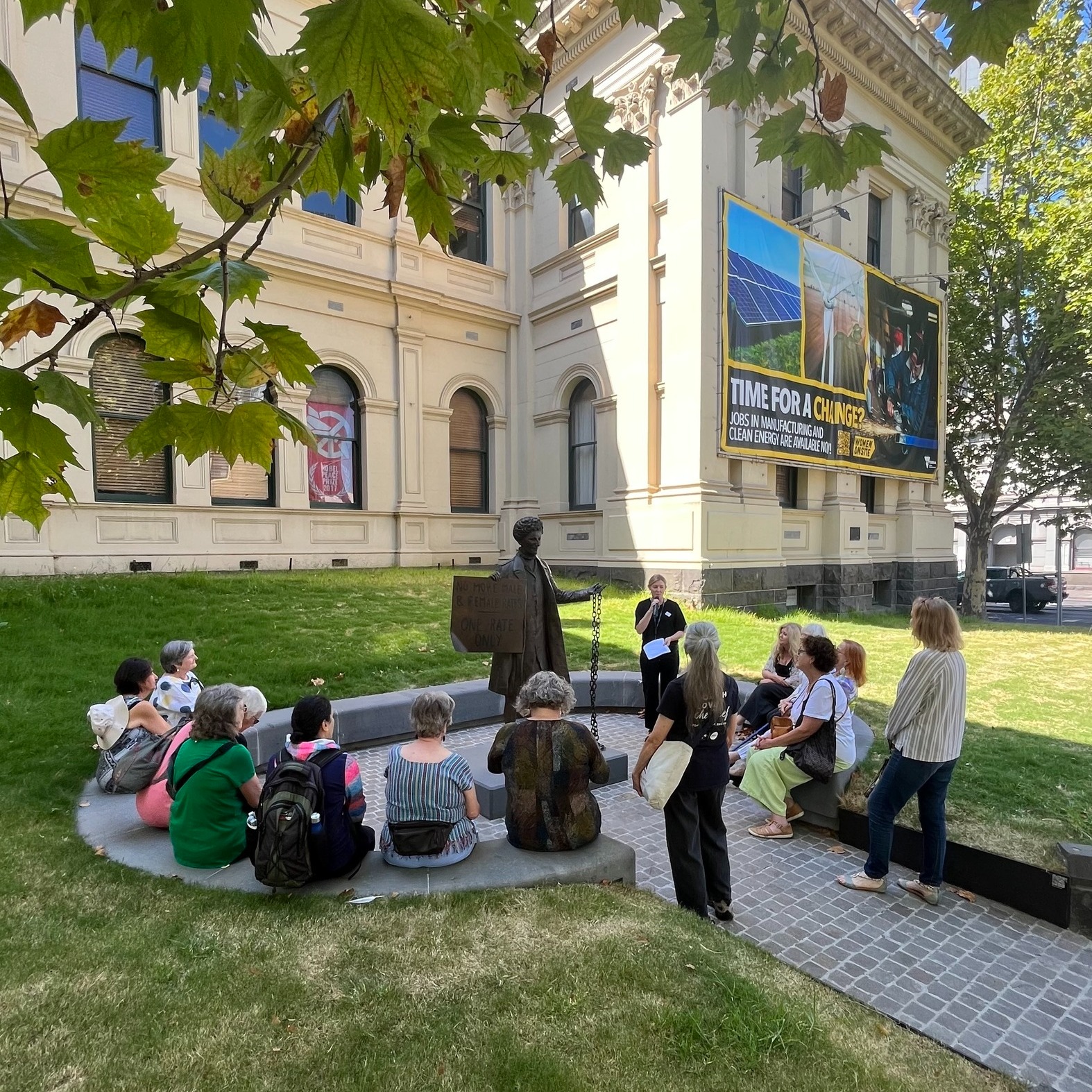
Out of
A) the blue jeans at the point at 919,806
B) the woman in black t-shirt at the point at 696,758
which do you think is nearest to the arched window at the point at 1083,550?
the blue jeans at the point at 919,806

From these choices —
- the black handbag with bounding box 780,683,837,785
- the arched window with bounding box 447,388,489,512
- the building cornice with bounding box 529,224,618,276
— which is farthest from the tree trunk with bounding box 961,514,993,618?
the black handbag with bounding box 780,683,837,785

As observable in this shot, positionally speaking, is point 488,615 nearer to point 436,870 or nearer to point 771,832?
point 436,870

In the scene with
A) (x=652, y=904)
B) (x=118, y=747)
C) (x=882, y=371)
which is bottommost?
(x=652, y=904)

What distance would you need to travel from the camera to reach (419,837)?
12.0ft

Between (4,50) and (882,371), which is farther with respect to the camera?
(882,371)

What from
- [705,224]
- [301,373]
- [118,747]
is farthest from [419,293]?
[301,373]

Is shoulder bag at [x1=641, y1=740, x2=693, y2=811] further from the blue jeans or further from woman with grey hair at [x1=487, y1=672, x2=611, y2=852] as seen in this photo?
the blue jeans

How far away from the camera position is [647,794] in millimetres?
3619

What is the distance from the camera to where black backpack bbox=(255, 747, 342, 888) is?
3279 millimetres

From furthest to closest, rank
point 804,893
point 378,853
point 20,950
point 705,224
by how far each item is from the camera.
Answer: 1. point 705,224
2. point 804,893
3. point 378,853
4. point 20,950

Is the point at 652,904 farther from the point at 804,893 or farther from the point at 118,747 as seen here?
the point at 118,747

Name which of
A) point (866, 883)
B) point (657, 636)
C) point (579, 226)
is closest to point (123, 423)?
point (657, 636)

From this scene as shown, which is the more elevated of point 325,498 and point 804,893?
point 325,498

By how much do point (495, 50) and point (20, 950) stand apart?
3.98 metres
